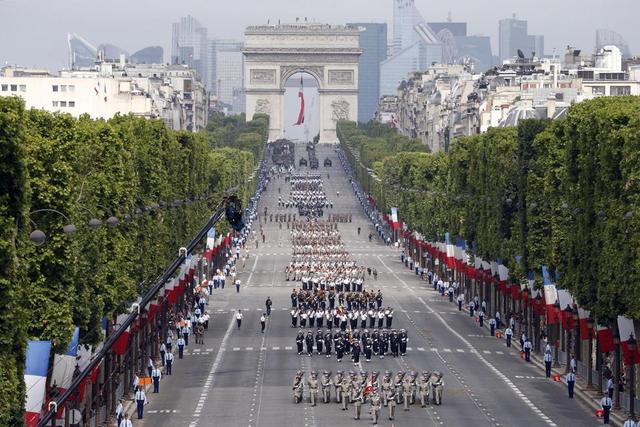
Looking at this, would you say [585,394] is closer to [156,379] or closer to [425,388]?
[425,388]

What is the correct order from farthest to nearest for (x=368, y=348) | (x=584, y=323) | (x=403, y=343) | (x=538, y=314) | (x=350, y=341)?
(x=538, y=314), (x=350, y=341), (x=403, y=343), (x=368, y=348), (x=584, y=323)

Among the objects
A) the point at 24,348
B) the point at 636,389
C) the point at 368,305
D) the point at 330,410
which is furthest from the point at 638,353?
the point at 368,305

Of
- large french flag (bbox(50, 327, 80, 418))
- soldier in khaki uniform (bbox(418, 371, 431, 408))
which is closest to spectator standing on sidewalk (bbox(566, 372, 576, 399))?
soldier in khaki uniform (bbox(418, 371, 431, 408))

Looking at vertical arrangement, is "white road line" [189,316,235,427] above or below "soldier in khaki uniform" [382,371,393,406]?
below

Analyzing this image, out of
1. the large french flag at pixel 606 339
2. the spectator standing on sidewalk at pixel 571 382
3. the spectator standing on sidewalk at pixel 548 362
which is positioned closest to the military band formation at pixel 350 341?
the spectator standing on sidewalk at pixel 571 382

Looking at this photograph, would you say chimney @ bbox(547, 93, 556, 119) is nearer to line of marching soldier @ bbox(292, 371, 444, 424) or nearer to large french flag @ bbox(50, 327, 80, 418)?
line of marching soldier @ bbox(292, 371, 444, 424)

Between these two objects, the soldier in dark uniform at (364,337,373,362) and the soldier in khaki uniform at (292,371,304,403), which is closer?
the soldier in khaki uniform at (292,371,304,403)

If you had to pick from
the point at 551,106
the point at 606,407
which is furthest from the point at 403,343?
the point at 551,106
